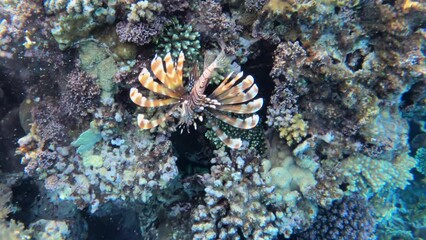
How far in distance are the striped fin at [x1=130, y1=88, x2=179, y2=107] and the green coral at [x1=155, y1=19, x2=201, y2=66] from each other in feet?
1.91

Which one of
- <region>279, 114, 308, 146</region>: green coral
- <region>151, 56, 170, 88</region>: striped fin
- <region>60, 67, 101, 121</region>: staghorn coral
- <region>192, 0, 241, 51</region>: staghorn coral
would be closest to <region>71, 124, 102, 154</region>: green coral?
<region>60, 67, 101, 121</region>: staghorn coral

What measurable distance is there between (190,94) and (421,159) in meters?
5.67

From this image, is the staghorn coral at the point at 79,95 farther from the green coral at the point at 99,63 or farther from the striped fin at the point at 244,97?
the striped fin at the point at 244,97

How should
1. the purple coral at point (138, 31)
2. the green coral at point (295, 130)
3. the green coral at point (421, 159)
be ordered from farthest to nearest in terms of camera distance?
the green coral at point (421, 159), the green coral at point (295, 130), the purple coral at point (138, 31)

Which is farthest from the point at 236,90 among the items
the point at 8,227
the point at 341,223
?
the point at 8,227

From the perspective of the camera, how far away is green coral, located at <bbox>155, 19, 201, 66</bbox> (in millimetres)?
3588

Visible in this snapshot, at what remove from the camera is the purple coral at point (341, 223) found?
188 inches

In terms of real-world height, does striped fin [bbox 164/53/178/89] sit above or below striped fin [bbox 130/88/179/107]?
above

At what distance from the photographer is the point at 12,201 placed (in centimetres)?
446

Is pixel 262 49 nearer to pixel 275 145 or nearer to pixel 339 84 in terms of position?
pixel 339 84

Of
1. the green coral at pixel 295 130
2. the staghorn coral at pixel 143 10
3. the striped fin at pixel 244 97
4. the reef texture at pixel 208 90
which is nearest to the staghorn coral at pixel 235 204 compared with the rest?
the reef texture at pixel 208 90

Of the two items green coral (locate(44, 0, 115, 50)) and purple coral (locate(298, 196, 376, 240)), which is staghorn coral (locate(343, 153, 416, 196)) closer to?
purple coral (locate(298, 196, 376, 240))

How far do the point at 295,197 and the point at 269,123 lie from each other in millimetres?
1087

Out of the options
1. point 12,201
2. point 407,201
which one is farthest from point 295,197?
point 407,201
